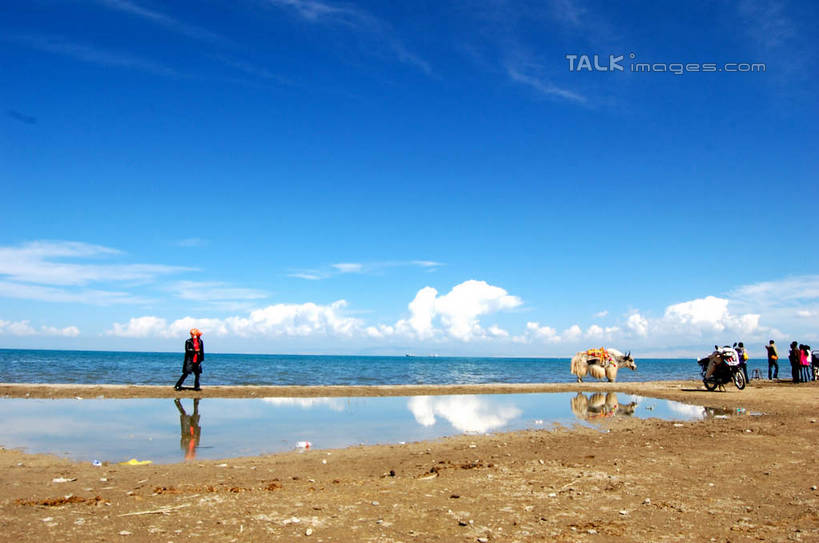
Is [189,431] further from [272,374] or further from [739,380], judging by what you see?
[272,374]

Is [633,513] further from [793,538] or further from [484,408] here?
[484,408]

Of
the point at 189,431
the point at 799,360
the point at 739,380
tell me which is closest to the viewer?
the point at 189,431

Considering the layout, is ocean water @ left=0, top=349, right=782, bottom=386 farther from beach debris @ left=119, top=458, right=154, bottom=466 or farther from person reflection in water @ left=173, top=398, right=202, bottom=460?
beach debris @ left=119, top=458, right=154, bottom=466

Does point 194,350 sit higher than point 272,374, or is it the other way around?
point 194,350

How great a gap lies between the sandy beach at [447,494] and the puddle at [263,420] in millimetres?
1259

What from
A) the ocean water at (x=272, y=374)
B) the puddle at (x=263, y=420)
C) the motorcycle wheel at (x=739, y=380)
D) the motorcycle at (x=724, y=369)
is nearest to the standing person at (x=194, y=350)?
the puddle at (x=263, y=420)

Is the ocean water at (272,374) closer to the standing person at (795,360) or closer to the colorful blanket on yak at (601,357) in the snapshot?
the colorful blanket on yak at (601,357)

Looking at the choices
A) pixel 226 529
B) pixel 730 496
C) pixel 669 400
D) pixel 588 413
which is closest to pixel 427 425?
pixel 588 413

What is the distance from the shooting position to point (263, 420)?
15117 mm

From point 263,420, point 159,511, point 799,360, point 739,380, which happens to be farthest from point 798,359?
point 159,511

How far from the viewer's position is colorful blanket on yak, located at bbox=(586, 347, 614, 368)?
34.5 m

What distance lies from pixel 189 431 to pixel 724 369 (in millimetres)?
24200

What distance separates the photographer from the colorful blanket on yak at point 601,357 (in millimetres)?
34531

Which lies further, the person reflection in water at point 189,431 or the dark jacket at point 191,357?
the dark jacket at point 191,357
